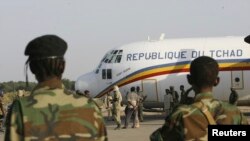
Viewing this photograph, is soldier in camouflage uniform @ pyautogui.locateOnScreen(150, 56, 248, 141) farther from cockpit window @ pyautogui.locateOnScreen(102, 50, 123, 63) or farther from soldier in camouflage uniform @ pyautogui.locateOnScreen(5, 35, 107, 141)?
cockpit window @ pyautogui.locateOnScreen(102, 50, 123, 63)

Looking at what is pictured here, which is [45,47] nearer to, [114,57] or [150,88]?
[150,88]

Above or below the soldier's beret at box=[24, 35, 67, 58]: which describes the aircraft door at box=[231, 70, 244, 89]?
below

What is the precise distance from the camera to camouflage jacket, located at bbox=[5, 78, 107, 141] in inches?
130

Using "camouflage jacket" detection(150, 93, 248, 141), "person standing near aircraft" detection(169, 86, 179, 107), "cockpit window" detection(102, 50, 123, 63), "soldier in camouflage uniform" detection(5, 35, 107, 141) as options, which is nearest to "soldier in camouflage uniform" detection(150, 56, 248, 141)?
"camouflage jacket" detection(150, 93, 248, 141)

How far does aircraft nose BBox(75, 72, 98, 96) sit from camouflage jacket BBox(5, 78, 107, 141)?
→ 2180 cm

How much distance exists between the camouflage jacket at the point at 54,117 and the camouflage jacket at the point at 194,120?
0.59 metres

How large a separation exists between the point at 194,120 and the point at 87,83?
21.8m

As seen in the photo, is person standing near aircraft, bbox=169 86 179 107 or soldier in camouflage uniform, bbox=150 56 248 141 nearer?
soldier in camouflage uniform, bbox=150 56 248 141

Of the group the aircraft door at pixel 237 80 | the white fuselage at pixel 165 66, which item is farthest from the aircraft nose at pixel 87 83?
the aircraft door at pixel 237 80

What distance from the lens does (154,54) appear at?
2427cm

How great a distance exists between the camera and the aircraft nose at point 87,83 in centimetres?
2525

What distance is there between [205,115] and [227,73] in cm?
1968

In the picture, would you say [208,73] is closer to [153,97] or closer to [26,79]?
[26,79]

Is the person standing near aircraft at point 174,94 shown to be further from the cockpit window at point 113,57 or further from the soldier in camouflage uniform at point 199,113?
the soldier in camouflage uniform at point 199,113
